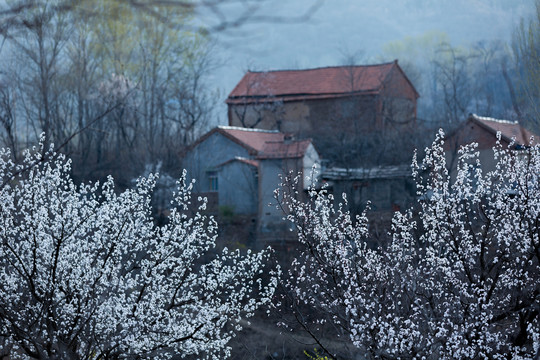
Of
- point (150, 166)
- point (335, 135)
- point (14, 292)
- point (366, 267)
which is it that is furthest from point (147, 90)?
point (366, 267)

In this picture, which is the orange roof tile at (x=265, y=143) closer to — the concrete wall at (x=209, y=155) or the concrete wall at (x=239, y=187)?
the concrete wall at (x=209, y=155)

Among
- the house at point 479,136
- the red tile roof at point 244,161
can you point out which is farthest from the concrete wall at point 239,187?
the house at point 479,136

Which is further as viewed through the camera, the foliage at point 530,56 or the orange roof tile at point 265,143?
the orange roof tile at point 265,143

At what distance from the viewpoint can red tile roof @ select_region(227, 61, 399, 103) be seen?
36062 mm

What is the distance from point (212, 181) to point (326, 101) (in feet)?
35.0

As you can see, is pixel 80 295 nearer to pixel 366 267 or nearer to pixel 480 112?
pixel 366 267

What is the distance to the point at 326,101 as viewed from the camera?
3597 centimetres

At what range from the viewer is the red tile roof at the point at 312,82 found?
118 ft

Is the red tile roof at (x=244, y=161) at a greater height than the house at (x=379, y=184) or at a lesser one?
greater

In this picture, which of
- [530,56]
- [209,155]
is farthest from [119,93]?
[530,56]

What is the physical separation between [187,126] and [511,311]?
2624 cm

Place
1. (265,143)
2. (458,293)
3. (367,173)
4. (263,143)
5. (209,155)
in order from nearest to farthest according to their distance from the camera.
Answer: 1. (458,293)
2. (367,173)
3. (265,143)
4. (209,155)
5. (263,143)

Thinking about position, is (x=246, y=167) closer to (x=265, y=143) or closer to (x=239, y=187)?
(x=239, y=187)

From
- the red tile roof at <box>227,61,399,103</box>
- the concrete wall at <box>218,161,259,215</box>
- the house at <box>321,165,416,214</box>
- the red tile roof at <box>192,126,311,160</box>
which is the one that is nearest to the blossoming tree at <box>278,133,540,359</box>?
the house at <box>321,165,416,214</box>
